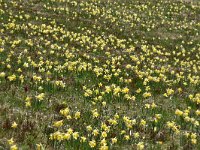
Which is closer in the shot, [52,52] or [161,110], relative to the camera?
[161,110]

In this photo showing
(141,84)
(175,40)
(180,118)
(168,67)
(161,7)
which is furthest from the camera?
(161,7)

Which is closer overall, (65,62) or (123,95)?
(123,95)

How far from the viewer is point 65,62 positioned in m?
18.5

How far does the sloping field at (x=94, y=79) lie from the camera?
11648 millimetres

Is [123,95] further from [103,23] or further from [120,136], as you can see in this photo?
[103,23]

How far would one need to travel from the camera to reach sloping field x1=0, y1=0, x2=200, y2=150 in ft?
38.2

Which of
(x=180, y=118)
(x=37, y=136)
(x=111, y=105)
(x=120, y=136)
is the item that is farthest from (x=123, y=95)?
(x=37, y=136)

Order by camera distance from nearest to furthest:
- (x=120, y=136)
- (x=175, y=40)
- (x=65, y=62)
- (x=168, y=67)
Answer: (x=120, y=136)
(x=65, y=62)
(x=168, y=67)
(x=175, y=40)

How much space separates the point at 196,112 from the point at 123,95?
3.14 meters

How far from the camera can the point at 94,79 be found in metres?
16.8

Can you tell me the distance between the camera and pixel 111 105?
573 inches

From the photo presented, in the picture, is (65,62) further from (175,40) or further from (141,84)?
(175,40)

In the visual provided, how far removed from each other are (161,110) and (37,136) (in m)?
5.58

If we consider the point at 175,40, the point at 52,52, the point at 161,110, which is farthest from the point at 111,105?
the point at 175,40
